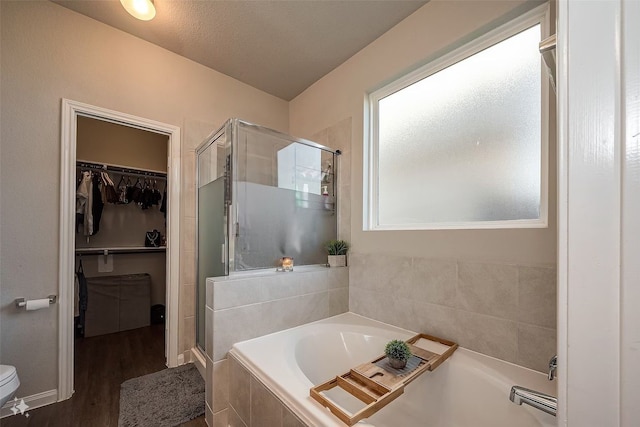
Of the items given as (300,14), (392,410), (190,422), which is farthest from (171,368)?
(300,14)

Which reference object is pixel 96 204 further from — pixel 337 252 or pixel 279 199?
pixel 337 252

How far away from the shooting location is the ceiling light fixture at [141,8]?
1.60 metres

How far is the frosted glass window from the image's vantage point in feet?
4.48

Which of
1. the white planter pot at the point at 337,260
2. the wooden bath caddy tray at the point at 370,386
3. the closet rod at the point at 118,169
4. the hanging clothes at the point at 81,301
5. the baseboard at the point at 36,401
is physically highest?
the closet rod at the point at 118,169

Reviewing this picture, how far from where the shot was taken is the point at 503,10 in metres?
1.36

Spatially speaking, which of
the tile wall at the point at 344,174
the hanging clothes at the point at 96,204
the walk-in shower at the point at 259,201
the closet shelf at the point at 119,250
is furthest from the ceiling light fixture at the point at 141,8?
the closet shelf at the point at 119,250

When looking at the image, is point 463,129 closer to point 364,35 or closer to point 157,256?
point 364,35

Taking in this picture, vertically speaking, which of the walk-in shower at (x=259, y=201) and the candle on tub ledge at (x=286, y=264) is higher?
the walk-in shower at (x=259, y=201)

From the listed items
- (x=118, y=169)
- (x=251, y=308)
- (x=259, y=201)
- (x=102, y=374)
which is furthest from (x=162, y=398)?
(x=118, y=169)

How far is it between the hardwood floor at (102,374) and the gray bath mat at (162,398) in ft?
0.19

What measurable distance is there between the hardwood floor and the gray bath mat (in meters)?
0.06

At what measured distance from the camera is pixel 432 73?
177 cm

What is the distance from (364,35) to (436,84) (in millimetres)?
701

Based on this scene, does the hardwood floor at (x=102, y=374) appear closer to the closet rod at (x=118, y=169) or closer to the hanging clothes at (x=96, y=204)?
the hanging clothes at (x=96, y=204)
